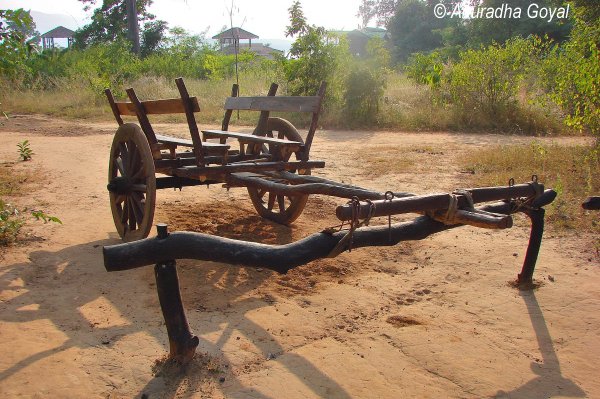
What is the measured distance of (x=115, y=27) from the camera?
30.4 meters

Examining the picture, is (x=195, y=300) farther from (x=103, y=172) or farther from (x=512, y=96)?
(x=512, y=96)

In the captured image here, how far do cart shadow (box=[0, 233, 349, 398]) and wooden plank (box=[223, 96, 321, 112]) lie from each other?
158 cm

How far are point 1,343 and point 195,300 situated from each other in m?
1.23

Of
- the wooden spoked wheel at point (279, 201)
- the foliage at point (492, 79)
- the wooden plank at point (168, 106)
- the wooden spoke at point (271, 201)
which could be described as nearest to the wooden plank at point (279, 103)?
the wooden spoked wheel at point (279, 201)

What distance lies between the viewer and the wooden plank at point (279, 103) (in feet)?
16.4

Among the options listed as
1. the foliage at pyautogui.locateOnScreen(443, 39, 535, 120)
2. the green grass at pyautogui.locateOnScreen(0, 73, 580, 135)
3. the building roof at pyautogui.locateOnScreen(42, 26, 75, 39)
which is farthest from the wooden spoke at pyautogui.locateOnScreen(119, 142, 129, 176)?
the building roof at pyautogui.locateOnScreen(42, 26, 75, 39)

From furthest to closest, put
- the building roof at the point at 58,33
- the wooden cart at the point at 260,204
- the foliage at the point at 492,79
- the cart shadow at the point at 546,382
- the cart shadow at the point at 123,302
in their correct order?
1. the building roof at the point at 58,33
2. the foliage at the point at 492,79
3. the cart shadow at the point at 123,302
4. the cart shadow at the point at 546,382
5. the wooden cart at the point at 260,204

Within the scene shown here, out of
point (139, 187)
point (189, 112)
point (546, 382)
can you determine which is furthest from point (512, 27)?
point (546, 382)

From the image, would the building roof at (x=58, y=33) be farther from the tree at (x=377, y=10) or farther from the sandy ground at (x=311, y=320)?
the sandy ground at (x=311, y=320)

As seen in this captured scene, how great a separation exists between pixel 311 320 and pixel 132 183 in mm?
2170

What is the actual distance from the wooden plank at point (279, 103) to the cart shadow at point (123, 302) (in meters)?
1.58

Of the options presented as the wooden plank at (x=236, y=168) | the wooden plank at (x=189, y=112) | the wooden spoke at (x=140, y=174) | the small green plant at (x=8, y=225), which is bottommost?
the small green plant at (x=8, y=225)

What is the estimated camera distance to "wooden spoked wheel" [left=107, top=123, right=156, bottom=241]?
4480 mm

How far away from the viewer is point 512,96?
13.4m
